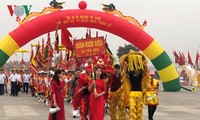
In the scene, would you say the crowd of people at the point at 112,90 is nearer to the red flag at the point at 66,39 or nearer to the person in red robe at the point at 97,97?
the person in red robe at the point at 97,97

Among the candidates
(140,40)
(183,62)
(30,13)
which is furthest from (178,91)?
(183,62)

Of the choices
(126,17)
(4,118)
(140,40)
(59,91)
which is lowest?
(4,118)

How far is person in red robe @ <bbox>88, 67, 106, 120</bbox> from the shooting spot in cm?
775

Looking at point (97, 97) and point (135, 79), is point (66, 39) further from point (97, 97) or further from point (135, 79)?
point (135, 79)

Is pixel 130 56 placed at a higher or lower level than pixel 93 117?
higher

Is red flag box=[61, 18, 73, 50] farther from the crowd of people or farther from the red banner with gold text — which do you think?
the crowd of people

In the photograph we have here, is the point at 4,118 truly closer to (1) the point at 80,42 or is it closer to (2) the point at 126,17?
(1) the point at 80,42

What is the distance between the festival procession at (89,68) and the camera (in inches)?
308

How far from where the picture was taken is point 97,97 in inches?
304

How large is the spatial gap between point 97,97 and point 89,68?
0.75 m

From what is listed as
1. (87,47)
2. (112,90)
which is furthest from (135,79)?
(112,90)

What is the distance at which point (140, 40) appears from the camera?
1958 centimetres

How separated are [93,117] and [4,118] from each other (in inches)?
143

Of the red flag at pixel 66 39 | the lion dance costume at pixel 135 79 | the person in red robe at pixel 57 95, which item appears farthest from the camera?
the red flag at pixel 66 39
